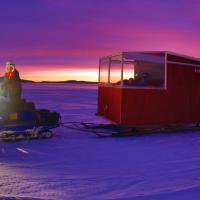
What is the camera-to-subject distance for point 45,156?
8484 mm

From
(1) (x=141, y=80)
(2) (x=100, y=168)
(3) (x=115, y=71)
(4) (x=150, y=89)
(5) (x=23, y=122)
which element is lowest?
(2) (x=100, y=168)

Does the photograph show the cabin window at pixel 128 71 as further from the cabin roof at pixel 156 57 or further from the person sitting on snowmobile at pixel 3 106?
the person sitting on snowmobile at pixel 3 106

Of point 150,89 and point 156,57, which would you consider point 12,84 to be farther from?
point 156,57

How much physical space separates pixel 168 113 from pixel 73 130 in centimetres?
301

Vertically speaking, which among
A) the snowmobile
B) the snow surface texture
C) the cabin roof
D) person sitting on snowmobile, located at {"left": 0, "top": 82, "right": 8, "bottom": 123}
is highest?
the cabin roof

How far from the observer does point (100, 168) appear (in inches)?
294

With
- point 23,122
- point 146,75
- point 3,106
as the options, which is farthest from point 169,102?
point 3,106

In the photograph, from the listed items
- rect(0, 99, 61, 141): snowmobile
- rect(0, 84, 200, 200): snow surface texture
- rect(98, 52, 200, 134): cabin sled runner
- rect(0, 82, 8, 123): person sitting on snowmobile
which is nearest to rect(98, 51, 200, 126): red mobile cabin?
rect(98, 52, 200, 134): cabin sled runner

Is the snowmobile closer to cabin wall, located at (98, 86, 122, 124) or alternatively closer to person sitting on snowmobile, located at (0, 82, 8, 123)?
person sitting on snowmobile, located at (0, 82, 8, 123)

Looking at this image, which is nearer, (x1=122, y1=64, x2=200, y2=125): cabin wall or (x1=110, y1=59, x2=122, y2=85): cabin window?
(x1=122, y1=64, x2=200, y2=125): cabin wall

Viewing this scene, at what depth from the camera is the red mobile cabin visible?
11.9 metres

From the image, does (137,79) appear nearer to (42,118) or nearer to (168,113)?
(168,113)

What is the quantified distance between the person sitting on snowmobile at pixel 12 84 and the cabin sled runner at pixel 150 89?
2.96m

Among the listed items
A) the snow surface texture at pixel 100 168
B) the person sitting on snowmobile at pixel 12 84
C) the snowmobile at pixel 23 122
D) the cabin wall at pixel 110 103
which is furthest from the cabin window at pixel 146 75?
the person sitting on snowmobile at pixel 12 84
